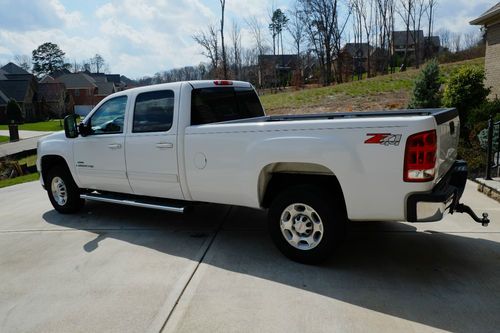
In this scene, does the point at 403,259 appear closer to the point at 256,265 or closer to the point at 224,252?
the point at 256,265

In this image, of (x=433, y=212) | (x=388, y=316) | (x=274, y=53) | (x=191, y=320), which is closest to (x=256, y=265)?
(x=191, y=320)

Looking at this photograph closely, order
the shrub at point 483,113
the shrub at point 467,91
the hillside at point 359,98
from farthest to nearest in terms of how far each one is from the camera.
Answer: the hillside at point 359,98 → the shrub at point 467,91 → the shrub at point 483,113

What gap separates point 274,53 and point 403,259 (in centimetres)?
6016

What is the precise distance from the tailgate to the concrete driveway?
3.39 ft

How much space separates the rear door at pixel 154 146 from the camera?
200 inches

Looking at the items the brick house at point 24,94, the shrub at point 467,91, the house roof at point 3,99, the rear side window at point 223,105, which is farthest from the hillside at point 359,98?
the brick house at point 24,94

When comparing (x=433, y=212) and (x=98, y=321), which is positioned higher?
(x=433, y=212)

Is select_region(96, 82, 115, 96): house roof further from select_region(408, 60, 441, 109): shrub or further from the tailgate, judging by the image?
the tailgate

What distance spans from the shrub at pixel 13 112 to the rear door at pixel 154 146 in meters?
55.6

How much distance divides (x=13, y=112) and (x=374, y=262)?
193 feet

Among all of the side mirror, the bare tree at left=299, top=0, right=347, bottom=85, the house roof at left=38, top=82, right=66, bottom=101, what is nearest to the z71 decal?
the side mirror

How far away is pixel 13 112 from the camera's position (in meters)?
53.2

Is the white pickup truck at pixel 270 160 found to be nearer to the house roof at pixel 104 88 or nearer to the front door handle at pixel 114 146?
the front door handle at pixel 114 146

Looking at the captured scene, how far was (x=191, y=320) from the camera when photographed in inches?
134
